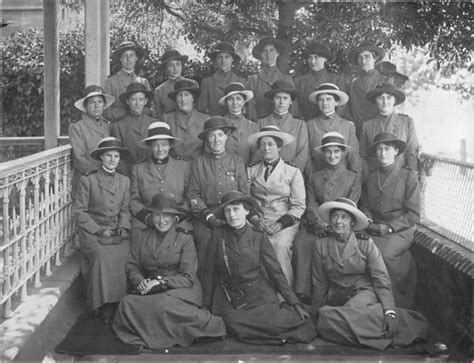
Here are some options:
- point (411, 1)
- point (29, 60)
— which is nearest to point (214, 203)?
point (411, 1)

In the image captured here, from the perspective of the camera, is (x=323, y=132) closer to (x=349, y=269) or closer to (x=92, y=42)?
(x=349, y=269)

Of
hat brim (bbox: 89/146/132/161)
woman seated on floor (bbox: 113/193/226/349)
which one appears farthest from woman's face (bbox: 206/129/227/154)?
woman seated on floor (bbox: 113/193/226/349)

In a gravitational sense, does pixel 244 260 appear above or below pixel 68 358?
above

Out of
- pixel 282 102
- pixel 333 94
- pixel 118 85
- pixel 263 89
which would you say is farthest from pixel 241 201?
pixel 118 85

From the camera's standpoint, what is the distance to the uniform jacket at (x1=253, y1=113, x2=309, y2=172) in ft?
21.9

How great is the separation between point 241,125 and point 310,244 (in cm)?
157

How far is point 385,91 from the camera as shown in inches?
265

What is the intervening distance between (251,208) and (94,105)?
217 cm

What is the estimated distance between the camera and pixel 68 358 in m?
4.71

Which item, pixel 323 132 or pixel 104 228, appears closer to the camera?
pixel 104 228

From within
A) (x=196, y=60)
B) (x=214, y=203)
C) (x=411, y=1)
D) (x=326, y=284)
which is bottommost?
(x=326, y=284)

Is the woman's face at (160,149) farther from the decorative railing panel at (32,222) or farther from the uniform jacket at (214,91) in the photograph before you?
the uniform jacket at (214,91)

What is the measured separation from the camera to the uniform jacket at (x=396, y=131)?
22.1 ft

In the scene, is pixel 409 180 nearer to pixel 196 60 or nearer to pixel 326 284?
pixel 326 284
